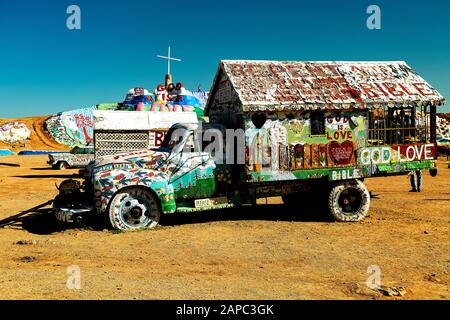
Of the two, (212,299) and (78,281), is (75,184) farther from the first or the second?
(212,299)

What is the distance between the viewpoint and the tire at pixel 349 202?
10.3 meters

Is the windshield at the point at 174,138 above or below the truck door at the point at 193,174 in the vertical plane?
above

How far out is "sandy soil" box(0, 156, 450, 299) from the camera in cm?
554

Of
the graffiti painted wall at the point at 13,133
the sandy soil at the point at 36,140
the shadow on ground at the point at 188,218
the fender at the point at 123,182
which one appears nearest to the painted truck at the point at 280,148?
the fender at the point at 123,182

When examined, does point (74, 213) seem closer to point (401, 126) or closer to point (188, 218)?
point (188, 218)

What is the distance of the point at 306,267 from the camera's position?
6672 mm

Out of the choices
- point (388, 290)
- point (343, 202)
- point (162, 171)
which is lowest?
point (388, 290)

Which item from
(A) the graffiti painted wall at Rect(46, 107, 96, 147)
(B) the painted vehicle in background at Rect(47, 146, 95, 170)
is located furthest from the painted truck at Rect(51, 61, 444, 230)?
(A) the graffiti painted wall at Rect(46, 107, 96, 147)

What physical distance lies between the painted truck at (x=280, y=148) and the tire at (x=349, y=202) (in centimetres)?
2

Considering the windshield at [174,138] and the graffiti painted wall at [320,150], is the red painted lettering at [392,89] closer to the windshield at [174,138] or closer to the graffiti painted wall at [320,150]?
the graffiti painted wall at [320,150]

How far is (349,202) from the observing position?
10.4 metres

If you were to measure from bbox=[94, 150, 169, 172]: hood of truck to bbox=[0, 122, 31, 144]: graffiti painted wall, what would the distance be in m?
57.7

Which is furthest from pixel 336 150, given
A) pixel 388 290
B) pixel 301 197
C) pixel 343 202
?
pixel 388 290

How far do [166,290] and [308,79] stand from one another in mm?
6871
